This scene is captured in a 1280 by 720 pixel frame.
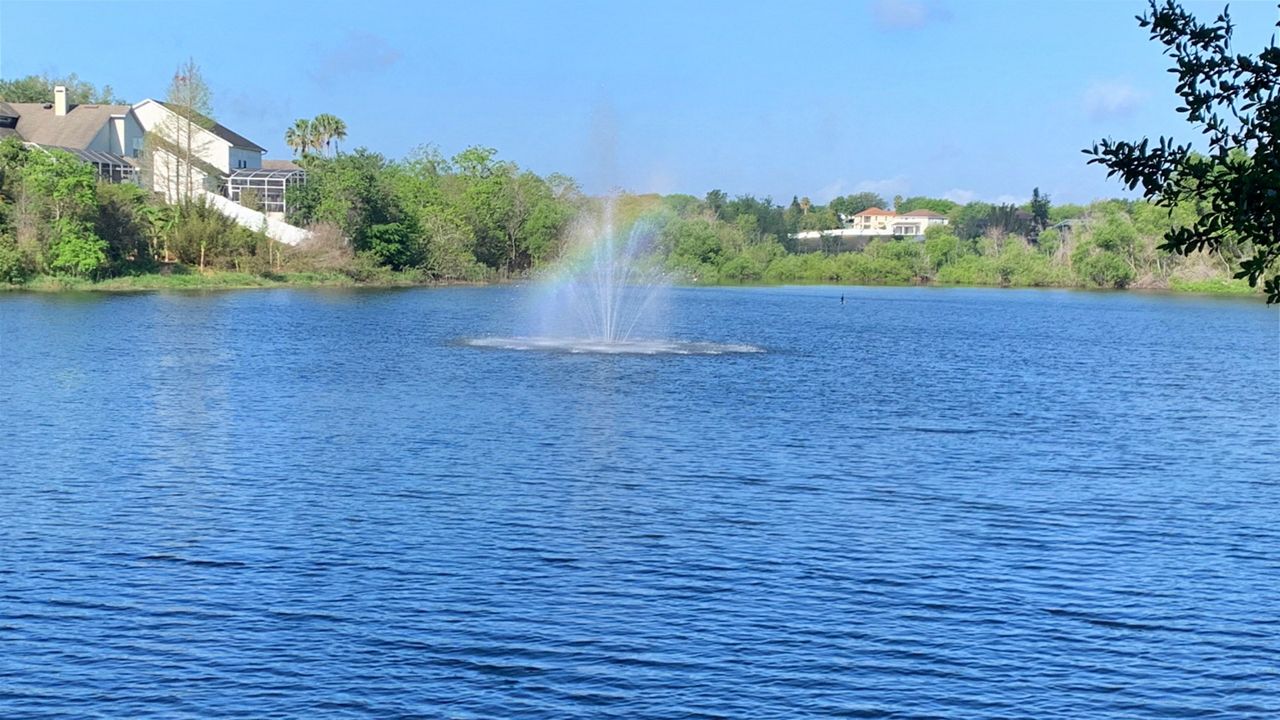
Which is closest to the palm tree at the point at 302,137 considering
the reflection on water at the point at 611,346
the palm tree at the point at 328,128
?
the palm tree at the point at 328,128

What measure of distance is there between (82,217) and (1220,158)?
8557 centimetres

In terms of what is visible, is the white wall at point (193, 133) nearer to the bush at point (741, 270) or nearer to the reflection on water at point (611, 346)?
the bush at point (741, 270)

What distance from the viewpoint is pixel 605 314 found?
64.6 metres

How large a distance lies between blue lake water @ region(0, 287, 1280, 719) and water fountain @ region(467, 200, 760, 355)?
9.00 m

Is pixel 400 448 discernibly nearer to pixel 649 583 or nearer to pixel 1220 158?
pixel 649 583

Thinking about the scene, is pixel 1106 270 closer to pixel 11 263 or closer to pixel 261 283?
pixel 261 283

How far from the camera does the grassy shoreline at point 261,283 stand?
276 feet

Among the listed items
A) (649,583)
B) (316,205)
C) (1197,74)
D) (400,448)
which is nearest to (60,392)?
(400,448)

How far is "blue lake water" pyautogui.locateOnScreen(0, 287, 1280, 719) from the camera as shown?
14.8m

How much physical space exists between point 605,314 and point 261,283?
44337 millimetres

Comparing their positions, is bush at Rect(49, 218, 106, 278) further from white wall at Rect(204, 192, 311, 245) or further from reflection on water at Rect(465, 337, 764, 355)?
reflection on water at Rect(465, 337, 764, 355)

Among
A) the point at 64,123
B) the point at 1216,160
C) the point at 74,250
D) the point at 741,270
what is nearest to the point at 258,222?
the point at 64,123

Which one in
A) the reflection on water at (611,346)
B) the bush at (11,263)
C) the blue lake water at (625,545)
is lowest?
the blue lake water at (625,545)

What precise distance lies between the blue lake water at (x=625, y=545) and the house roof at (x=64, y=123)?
77.0 m
